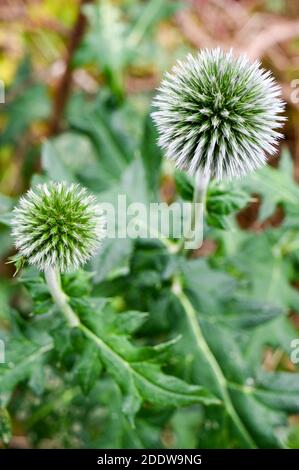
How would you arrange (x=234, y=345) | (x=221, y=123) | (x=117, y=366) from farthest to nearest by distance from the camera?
(x=234, y=345), (x=117, y=366), (x=221, y=123)

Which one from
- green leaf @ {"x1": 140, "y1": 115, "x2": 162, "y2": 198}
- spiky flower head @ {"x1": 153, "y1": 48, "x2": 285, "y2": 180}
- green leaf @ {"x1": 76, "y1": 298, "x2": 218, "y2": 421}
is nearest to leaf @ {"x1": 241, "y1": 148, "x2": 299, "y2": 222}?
green leaf @ {"x1": 140, "y1": 115, "x2": 162, "y2": 198}

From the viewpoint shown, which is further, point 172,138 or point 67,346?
point 67,346

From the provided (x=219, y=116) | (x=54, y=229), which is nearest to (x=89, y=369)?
(x=54, y=229)

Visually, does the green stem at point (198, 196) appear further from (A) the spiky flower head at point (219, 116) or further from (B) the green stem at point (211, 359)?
(B) the green stem at point (211, 359)

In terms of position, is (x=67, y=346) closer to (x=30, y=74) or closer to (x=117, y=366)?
(x=117, y=366)

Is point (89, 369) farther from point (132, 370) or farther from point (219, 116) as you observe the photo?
point (219, 116)

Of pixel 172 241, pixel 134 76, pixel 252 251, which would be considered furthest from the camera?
pixel 134 76

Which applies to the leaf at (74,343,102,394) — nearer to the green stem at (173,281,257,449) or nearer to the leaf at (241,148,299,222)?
the green stem at (173,281,257,449)
